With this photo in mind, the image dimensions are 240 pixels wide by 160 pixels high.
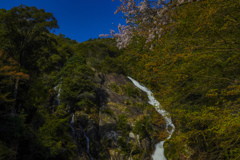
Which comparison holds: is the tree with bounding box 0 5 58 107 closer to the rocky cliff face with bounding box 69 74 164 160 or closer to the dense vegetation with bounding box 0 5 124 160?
the dense vegetation with bounding box 0 5 124 160

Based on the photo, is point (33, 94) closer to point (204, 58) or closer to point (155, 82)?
point (155, 82)

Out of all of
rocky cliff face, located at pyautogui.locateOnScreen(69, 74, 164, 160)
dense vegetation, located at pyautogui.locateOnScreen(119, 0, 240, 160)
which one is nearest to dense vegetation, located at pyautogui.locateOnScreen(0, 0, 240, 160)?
dense vegetation, located at pyautogui.locateOnScreen(119, 0, 240, 160)

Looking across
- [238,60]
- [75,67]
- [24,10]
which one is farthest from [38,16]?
[238,60]

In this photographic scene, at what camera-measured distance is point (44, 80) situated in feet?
57.6

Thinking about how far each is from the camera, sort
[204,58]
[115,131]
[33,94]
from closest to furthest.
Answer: [204,58]
[33,94]
[115,131]

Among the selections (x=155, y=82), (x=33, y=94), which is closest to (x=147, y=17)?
(x=155, y=82)

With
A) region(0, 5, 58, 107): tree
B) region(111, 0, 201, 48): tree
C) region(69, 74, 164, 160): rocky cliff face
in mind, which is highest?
region(0, 5, 58, 107): tree

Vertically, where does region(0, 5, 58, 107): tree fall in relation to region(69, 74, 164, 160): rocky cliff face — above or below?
above

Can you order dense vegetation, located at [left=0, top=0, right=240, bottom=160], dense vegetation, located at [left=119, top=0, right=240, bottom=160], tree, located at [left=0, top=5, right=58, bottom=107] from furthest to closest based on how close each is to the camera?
tree, located at [left=0, top=5, right=58, bottom=107]
dense vegetation, located at [left=0, top=0, right=240, bottom=160]
dense vegetation, located at [left=119, top=0, right=240, bottom=160]

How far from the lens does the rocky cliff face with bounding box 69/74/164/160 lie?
40.6 feet

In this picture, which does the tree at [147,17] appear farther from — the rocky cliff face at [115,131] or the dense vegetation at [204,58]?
the rocky cliff face at [115,131]

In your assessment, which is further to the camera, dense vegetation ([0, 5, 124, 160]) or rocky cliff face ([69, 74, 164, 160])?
rocky cliff face ([69, 74, 164, 160])

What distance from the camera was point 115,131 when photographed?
13.9 meters

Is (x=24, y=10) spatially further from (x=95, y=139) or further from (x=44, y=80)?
(x=95, y=139)
